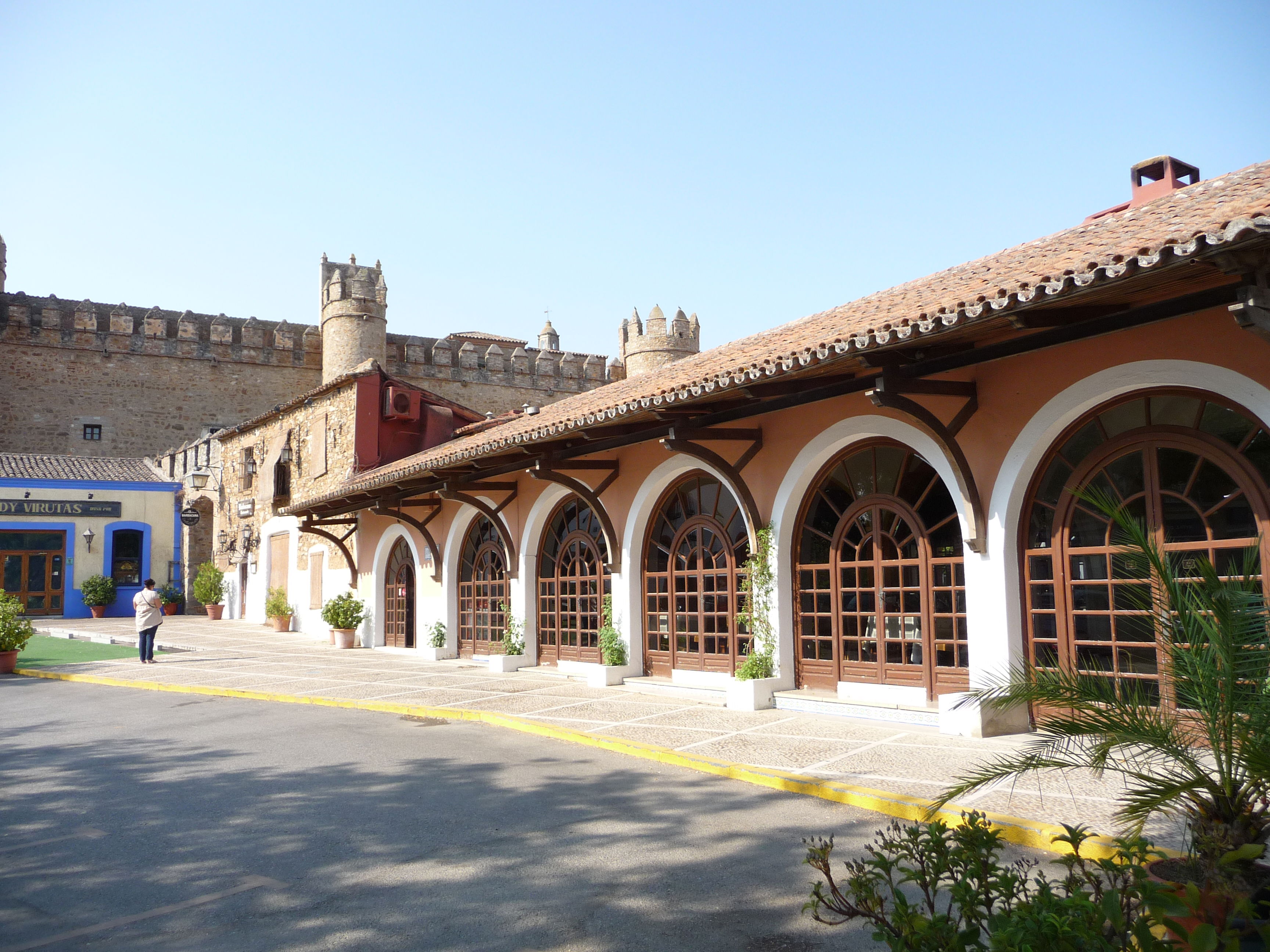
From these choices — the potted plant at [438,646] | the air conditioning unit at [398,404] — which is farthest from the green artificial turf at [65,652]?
the air conditioning unit at [398,404]

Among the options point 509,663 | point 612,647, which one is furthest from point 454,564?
point 612,647

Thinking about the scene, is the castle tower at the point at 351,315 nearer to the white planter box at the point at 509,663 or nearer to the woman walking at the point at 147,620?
the woman walking at the point at 147,620

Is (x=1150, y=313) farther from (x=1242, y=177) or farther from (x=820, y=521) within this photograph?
(x=820, y=521)

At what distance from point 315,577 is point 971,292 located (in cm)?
1777

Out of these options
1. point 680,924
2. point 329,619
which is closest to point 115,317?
point 329,619

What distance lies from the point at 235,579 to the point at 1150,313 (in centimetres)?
2550

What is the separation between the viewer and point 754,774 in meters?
6.56

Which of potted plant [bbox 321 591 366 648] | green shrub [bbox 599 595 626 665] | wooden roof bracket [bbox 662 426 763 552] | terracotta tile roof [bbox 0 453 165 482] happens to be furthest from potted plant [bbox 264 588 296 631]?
wooden roof bracket [bbox 662 426 763 552]

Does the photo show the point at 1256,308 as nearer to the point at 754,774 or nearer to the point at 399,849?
the point at 754,774

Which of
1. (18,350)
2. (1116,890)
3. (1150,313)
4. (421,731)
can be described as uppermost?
(18,350)

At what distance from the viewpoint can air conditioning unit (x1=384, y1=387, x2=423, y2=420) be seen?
20.0 meters

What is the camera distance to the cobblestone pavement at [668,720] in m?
5.81

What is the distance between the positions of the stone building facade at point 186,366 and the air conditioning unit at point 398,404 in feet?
32.0

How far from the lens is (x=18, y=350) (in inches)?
1152
